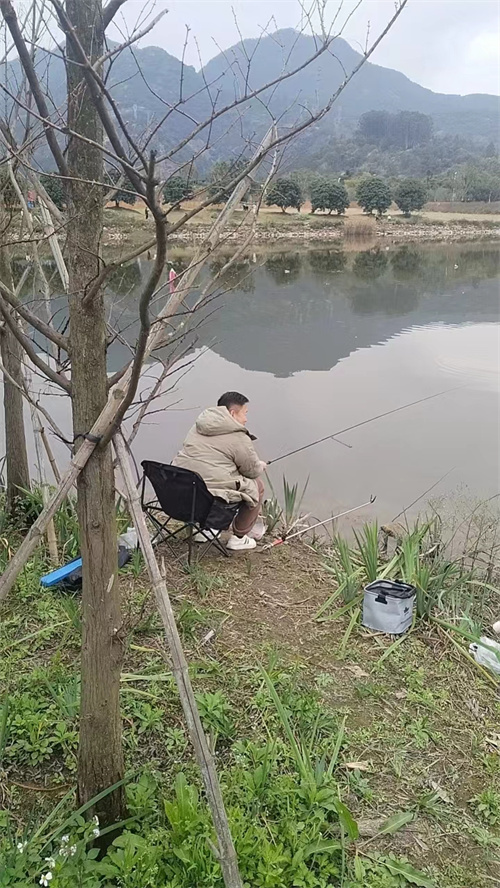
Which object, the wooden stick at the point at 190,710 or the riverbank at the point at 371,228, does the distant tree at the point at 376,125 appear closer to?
the riverbank at the point at 371,228

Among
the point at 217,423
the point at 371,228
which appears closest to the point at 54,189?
the point at 217,423

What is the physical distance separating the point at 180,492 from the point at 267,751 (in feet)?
5.88

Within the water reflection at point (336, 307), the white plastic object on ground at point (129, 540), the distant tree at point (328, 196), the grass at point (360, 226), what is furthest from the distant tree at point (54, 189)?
the distant tree at point (328, 196)

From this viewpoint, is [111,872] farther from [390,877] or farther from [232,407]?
[232,407]

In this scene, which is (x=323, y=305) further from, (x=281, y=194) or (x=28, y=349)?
(x=28, y=349)

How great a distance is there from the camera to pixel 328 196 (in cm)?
4591

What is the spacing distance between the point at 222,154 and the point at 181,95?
30.4 inches

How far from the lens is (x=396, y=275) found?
21.4 metres

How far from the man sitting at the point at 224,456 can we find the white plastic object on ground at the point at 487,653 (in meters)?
1.60

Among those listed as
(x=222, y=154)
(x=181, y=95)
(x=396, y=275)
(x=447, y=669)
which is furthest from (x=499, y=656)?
(x=396, y=275)

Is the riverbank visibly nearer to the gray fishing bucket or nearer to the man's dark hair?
the man's dark hair

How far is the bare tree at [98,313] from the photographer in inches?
55.4

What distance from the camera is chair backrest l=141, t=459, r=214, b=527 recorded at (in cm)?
376

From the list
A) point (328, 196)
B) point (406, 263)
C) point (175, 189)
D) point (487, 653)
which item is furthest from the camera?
point (328, 196)
